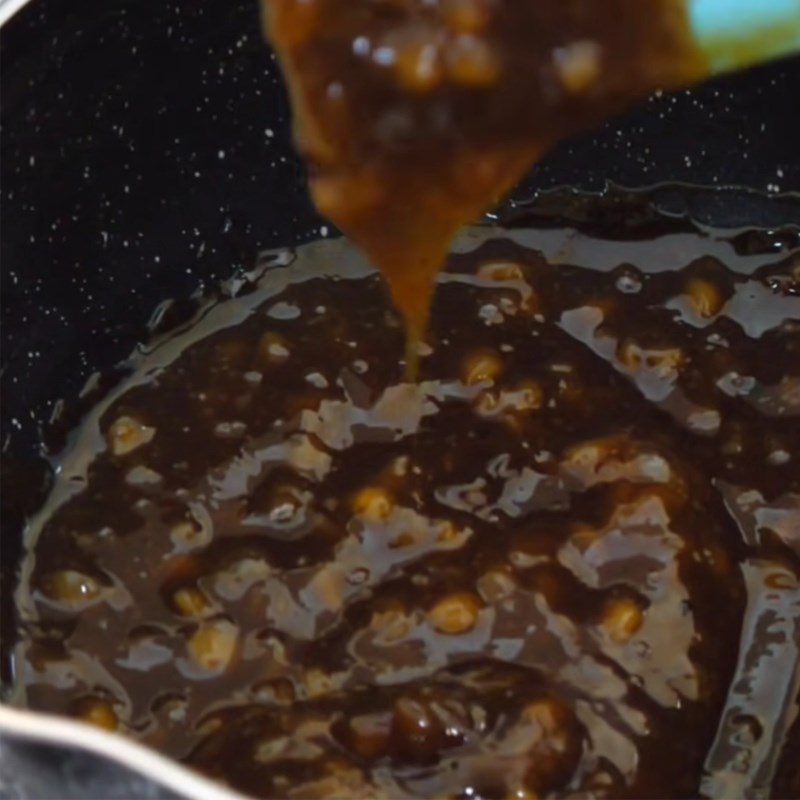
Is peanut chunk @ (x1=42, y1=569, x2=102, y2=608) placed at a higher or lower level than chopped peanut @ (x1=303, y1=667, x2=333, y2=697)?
higher

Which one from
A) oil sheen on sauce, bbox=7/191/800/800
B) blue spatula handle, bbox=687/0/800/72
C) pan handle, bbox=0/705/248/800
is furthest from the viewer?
oil sheen on sauce, bbox=7/191/800/800

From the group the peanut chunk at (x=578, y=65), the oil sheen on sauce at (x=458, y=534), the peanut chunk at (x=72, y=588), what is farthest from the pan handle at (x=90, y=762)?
the peanut chunk at (x=578, y=65)

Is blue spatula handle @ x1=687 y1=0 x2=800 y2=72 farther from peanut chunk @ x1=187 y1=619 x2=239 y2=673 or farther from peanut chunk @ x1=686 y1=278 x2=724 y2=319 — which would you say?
peanut chunk @ x1=187 y1=619 x2=239 y2=673

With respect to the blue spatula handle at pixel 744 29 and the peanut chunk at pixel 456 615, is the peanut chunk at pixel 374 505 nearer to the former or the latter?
the peanut chunk at pixel 456 615

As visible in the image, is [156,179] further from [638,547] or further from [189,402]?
[638,547]

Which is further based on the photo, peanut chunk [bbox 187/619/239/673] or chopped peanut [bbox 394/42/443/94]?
peanut chunk [bbox 187/619/239/673]

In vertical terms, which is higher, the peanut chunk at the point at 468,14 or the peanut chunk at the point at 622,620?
the peanut chunk at the point at 468,14

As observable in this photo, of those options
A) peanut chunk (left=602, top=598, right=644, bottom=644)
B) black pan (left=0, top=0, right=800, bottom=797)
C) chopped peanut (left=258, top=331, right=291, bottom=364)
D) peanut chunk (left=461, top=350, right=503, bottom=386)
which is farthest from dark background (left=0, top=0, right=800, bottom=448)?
peanut chunk (left=602, top=598, right=644, bottom=644)

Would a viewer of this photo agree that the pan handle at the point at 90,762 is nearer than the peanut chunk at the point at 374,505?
Yes
